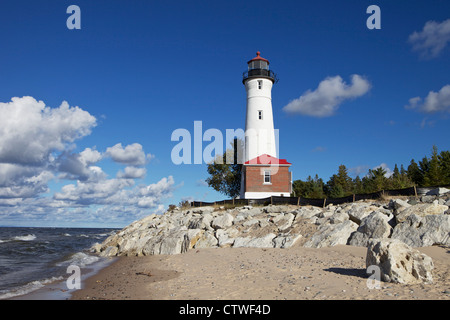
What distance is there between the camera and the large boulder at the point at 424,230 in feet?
36.8

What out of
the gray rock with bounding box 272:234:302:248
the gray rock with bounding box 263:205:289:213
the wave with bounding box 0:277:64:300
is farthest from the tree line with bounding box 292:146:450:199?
the wave with bounding box 0:277:64:300

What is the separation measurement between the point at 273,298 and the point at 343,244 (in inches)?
273

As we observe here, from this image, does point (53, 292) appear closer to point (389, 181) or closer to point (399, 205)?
point (399, 205)

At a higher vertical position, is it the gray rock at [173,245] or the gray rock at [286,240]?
the gray rock at [286,240]

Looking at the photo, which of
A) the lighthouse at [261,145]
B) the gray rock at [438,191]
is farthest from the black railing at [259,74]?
the gray rock at [438,191]

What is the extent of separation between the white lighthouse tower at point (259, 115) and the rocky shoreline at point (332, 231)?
36.9 ft

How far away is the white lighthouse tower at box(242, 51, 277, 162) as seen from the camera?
3450 centimetres

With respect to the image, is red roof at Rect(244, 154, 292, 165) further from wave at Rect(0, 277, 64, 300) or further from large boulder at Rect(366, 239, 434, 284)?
large boulder at Rect(366, 239, 434, 284)

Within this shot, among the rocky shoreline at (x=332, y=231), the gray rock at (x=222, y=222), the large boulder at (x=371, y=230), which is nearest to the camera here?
the rocky shoreline at (x=332, y=231)

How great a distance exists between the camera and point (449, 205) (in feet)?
47.3

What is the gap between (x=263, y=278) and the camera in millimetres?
9758

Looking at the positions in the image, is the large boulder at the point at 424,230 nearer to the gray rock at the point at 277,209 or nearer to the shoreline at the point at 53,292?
the gray rock at the point at 277,209

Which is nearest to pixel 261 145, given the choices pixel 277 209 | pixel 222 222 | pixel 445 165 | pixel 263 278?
pixel 277 209

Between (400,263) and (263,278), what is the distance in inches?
145
